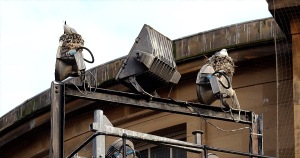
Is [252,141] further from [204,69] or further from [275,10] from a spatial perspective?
[275,10]

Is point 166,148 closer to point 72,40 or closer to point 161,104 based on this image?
point 161,104

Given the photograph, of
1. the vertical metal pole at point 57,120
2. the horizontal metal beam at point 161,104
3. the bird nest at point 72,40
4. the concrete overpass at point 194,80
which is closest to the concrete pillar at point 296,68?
the concrete overpass at point 194,80

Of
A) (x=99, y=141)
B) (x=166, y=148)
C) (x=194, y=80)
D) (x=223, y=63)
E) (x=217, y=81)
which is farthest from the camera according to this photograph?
(x=194, y=80)

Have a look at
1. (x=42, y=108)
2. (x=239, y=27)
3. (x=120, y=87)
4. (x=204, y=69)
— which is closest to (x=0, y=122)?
(x=42, y=108)

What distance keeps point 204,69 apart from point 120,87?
8.08 metres

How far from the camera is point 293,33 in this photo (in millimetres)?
29016

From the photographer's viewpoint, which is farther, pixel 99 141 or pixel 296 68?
pixel 296 68

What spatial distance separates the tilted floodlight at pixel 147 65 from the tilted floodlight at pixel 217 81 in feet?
1.60

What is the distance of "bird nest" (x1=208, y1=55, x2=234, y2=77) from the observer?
2500 centimetres

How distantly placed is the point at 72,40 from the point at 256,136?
10.9 feet

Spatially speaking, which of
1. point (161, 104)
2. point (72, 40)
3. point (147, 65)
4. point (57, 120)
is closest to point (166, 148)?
point (161, 104)

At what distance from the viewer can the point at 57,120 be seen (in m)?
22.8

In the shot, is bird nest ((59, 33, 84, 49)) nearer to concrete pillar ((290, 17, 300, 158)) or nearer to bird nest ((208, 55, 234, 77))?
bird nest ((208, 55, 234, 77))

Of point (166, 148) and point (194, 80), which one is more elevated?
point (194, 80)
